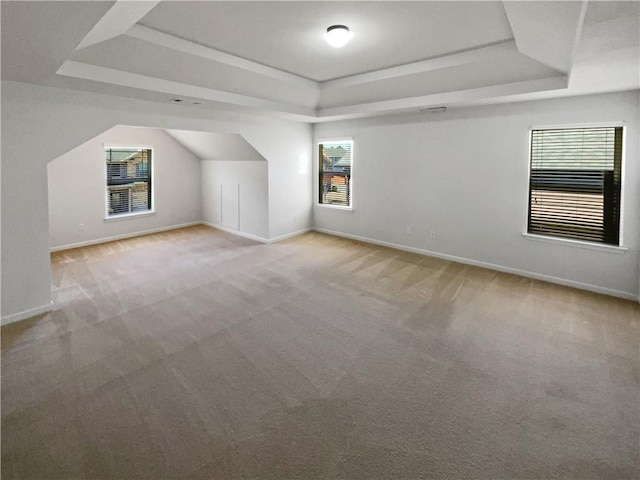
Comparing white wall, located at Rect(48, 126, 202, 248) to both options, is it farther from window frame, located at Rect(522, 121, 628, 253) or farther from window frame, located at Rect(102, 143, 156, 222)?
window frame, located at Rect(522, 121, 628, 253)

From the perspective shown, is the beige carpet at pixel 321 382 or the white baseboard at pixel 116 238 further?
the white baseboard at pixel 116 238

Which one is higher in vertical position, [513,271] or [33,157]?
[33,157]

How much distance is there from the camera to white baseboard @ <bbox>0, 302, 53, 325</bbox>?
11.3 feet

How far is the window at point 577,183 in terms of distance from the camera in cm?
423

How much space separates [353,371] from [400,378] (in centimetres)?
36

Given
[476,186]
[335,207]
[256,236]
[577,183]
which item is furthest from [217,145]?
[577,183]

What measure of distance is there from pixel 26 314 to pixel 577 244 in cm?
639

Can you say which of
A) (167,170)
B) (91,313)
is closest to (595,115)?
(91,313)

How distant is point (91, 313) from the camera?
12.1 feet

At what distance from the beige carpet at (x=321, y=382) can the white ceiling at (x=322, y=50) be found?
2364 millimetres

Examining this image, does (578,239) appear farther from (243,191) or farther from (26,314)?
(26,314)

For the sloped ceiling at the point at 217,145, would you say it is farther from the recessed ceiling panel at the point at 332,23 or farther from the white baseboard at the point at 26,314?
the white baseboard at the point at 26,314

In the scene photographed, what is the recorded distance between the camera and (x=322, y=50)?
151 inches

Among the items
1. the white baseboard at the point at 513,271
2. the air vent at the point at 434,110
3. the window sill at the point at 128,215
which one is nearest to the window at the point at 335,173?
the white baseboard at the point at 513,271
